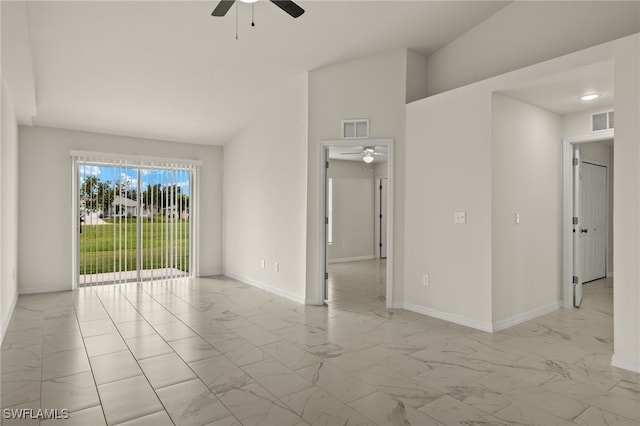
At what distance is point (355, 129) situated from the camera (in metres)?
4.96

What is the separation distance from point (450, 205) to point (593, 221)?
150 inches

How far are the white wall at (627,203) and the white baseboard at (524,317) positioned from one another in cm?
107

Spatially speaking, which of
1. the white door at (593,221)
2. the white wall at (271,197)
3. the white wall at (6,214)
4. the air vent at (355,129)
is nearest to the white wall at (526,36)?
the air vent at (355,129)

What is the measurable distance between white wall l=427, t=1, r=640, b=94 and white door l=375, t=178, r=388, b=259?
4946 mm

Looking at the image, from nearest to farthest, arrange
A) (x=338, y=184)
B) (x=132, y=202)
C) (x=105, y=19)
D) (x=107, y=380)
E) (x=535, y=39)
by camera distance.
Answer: (x=107, y=380)
(x=105, y=19)
(x=535, y=39)
(x=132, y=202)
(x=338, y=184)

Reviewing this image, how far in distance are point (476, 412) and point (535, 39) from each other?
3.76 meters

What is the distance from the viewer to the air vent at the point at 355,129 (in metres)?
4.93

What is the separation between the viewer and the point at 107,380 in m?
2.82

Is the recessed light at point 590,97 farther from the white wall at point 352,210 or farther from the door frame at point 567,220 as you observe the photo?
the white wall at point 352,210

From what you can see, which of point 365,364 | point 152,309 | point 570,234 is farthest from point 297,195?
point 570,234

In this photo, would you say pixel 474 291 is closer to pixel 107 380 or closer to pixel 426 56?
pixel 426 56

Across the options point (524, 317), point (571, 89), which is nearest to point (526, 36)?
point (571, 89)

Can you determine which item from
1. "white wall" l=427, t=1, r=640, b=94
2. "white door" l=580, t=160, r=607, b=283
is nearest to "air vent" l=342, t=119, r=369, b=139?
"white wall" l=427, t=1, r=640, b=94

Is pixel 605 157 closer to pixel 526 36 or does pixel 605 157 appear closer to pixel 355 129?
pixel 526 36
